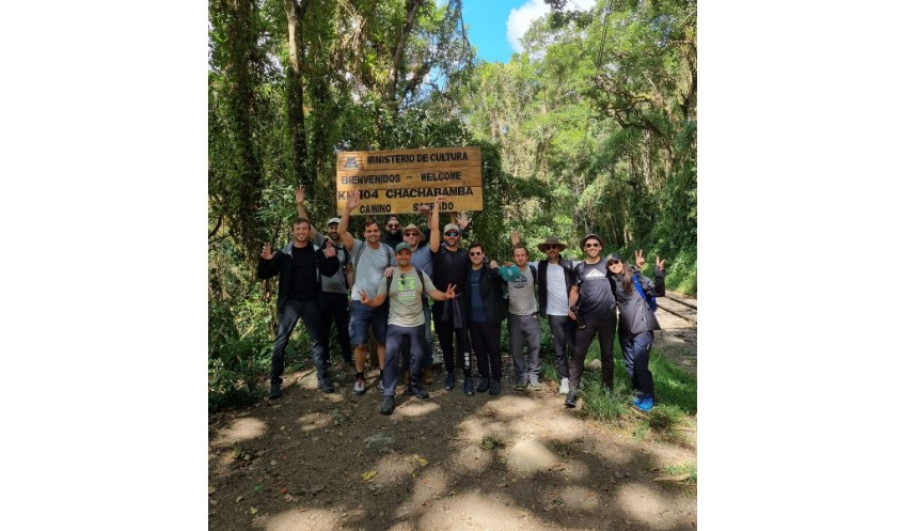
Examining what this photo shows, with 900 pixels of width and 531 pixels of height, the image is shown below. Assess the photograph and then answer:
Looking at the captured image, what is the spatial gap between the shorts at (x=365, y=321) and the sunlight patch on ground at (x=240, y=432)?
1324 millimetres

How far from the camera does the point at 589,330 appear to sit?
4977 mm

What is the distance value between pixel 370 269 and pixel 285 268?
3.32ft

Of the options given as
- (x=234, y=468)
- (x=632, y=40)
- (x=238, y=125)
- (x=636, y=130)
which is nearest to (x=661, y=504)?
(x=234, y=468)

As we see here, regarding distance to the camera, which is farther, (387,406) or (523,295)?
(523,295)

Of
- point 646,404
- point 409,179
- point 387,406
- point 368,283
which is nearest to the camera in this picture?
point 387,406

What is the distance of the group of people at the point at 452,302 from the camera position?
4.98 meters

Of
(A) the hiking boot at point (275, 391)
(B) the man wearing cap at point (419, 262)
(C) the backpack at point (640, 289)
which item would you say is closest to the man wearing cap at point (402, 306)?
(B) the man wearing cap at point (419, 262)

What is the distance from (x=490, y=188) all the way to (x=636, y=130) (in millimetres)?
17384

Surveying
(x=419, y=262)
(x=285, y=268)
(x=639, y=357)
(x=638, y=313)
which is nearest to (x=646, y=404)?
(x=639, y=357)

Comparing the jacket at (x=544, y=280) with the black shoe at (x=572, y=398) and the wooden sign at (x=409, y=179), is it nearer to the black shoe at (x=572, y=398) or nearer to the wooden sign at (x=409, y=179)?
the black shoe at (x=572, y=398)

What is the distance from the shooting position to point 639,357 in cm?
496

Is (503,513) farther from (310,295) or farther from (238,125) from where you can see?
(238,125)

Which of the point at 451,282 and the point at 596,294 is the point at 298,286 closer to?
the point at 451,282

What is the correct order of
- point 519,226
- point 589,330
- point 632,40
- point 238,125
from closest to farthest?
point 589,330, point 238,125, point 519,226, point 632,40
